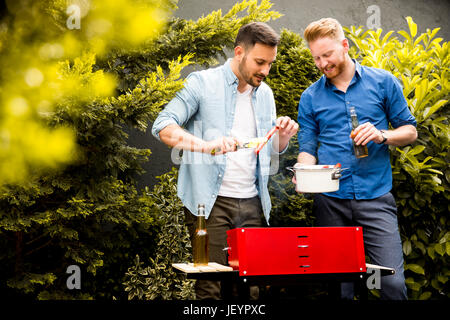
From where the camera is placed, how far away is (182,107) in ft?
8.25

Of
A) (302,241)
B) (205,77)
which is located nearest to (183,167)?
(205,77)

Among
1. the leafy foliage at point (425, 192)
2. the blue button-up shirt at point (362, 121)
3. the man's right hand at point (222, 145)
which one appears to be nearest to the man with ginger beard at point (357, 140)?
the blue button-up shirt at point (362, 121)

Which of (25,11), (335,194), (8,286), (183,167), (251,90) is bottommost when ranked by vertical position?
(8,286)

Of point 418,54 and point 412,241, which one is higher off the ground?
point 418,54

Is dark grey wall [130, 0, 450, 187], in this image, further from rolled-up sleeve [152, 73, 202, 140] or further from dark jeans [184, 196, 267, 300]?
dark jeans [184, 196, 267, 300]

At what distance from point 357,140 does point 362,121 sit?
246 mm

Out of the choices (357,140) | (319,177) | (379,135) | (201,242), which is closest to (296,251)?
(319,177)

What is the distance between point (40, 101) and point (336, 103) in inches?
69.8

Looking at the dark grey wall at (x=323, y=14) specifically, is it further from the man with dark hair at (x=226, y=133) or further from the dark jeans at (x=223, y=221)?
the dark jeans at (x=223, y=221)

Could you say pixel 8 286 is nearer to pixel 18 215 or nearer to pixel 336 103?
pixel 18 215

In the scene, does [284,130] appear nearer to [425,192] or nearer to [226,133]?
[226,133]

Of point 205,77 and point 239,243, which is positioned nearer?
point 239,243

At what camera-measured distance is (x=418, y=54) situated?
400cm

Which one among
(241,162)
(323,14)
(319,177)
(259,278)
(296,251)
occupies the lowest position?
(259,278)
